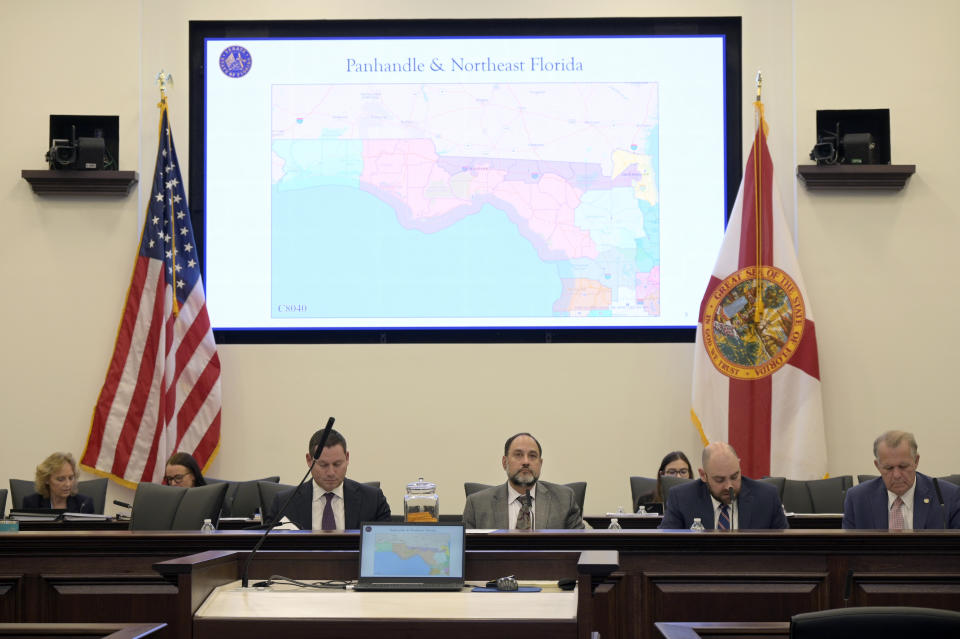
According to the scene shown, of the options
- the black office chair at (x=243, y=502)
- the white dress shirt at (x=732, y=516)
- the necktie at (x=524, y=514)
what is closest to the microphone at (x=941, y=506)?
the white dress shirt at (x=732, y=516)

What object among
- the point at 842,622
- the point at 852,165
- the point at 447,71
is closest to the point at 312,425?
the point at 447,71

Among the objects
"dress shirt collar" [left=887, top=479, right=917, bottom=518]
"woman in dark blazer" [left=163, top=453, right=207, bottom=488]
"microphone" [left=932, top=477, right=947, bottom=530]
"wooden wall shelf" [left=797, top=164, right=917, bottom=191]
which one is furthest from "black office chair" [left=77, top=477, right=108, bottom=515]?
"wooden wall shelf" [left=797, top=164, right=917, bottom=191]

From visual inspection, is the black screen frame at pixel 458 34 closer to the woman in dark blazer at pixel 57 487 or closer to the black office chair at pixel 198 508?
the woman in dark blazer at pixel 57 487

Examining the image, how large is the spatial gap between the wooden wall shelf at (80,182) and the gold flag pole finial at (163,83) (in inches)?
21.7

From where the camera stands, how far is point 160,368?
7125 mm

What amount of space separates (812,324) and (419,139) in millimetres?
2911

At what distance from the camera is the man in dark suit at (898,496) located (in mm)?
4744

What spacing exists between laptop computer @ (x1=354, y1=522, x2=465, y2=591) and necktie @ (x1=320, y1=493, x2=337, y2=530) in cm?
190

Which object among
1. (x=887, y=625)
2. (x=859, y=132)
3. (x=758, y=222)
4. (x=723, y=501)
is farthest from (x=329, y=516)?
(x=859, y=132)

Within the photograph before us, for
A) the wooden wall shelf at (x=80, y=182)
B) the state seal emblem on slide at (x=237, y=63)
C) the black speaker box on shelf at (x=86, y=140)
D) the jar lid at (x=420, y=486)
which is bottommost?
the jar lid at (x=420, y=486)

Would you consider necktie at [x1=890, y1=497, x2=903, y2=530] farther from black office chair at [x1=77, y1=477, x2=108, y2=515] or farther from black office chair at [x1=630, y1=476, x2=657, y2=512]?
black office chair at [x1=77, y1=477, x2=108, y2=515]

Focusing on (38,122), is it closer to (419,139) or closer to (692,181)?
(419,139)

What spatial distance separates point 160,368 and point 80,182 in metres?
1.37

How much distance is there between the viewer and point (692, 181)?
7.29 metres
